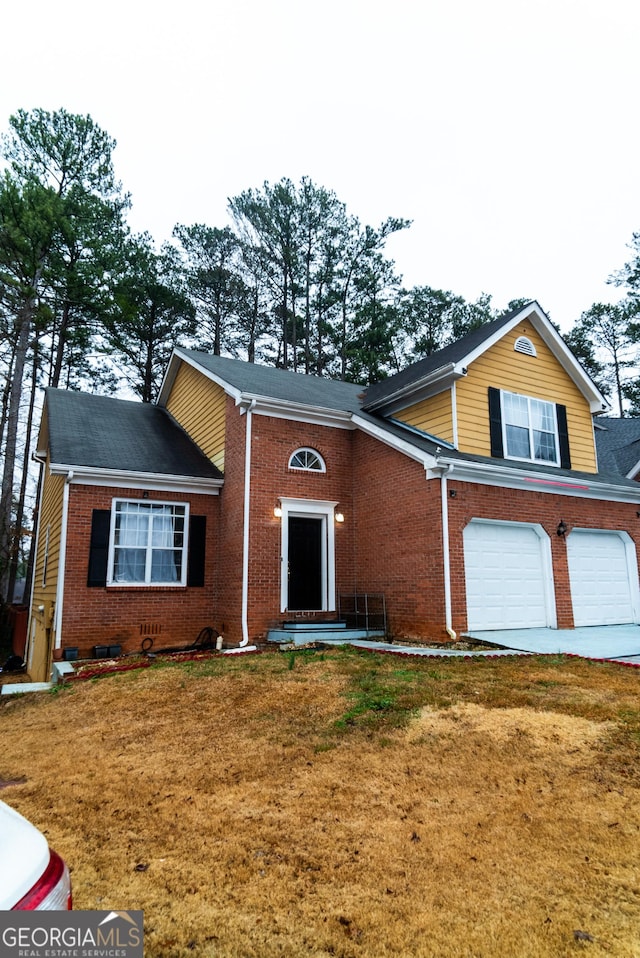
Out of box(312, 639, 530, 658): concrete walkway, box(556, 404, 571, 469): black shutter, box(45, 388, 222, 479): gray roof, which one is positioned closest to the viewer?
box(312, 639, 530, 658): concrete walkway

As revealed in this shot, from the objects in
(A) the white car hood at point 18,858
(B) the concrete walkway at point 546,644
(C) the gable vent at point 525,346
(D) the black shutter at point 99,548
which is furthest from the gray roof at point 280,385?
(A) the white car hood at point 18,858

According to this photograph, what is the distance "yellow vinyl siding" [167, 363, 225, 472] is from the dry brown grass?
758 centimetres

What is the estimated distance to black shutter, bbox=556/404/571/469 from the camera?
43.7 ft

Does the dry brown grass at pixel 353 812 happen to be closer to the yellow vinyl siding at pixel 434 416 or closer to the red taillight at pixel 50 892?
the red taillight at pixel 50 892

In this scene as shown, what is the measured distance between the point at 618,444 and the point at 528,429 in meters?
9.84

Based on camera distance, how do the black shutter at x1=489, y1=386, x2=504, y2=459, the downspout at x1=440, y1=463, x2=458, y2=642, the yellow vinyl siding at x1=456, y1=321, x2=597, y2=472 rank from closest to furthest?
the downspout at x1=440, y1=463, x2=458, y2=642 < the yellow vinyl siding at x1=456, y1=321, x2=597, y2=472 < the black shutter at x1=489, y1=386, x2=504, y2=459

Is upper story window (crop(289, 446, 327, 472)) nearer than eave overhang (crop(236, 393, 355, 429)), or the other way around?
eave overhang (crop(236, 393, 355, 429))

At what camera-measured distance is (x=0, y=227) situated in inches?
701

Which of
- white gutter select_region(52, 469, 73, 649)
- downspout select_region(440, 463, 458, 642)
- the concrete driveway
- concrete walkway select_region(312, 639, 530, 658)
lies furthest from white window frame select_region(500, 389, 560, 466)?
white gutter select_region(52, 469, 73, 649)

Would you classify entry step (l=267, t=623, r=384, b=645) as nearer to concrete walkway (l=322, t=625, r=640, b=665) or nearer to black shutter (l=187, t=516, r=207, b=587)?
concrete walkway (l=322, t=625, r=640, b=665)

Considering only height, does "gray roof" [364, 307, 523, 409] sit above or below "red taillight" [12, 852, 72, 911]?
above

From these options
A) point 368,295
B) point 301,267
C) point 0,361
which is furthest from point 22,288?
point 368,295

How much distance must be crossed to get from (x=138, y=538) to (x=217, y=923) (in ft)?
31.6

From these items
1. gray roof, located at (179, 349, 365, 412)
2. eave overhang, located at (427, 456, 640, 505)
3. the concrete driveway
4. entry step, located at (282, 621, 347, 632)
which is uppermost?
gray roof, located at (179, 349, 365, 412)
